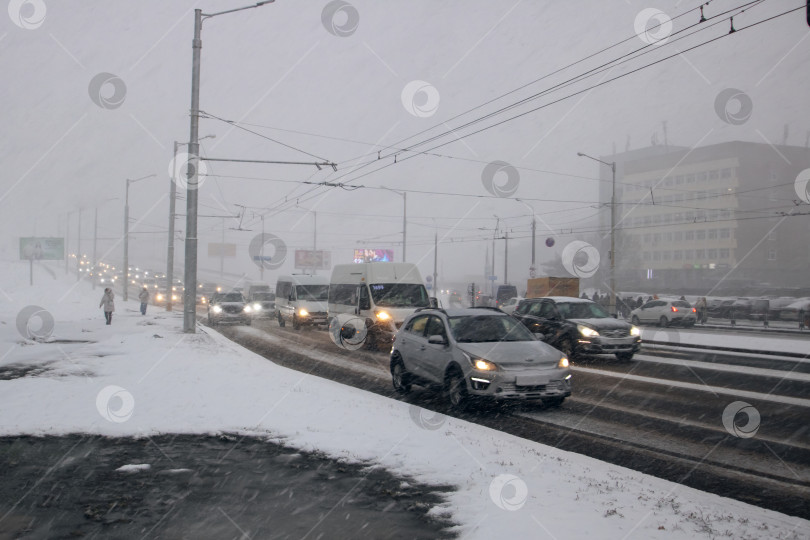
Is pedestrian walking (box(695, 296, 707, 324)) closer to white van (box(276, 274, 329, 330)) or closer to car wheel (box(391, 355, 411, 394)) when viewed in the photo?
white van (box(276, 274, 329, 330))

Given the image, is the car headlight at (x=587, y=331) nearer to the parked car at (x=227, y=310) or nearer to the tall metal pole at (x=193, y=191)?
the tall metal pole at (x=193, y=191)

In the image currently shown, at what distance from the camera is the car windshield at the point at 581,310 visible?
16547 millimetres

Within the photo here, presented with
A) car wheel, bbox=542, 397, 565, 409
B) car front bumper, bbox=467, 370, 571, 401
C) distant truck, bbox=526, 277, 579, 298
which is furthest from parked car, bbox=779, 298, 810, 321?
car front bumper, bbox=467, 370, 571, 401

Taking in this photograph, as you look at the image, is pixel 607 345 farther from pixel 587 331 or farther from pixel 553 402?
pixel 553 402

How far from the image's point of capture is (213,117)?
67.0ft

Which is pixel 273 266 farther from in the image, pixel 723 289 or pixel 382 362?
pixel 382 362

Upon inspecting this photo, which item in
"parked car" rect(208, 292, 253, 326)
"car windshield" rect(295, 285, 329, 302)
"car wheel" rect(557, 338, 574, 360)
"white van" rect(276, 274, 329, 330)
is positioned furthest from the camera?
"parked car" rect(208, 292, 253, 326)

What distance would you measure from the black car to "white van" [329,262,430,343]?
3.74 meters

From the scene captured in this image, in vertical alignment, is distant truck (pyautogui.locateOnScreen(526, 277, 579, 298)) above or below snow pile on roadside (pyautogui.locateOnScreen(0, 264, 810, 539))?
above

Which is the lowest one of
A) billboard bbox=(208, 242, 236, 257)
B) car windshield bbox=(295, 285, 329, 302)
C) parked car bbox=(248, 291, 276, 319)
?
parked car bbox=(248, 291, 276, 319)

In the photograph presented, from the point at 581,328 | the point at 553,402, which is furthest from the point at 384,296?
the point at 553,402

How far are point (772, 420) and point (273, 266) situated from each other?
10946cm

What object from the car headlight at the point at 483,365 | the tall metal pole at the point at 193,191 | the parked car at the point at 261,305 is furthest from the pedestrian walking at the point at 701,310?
the car headlight at the point at 483,365

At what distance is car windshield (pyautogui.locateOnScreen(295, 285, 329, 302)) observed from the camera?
2986 centimetres
